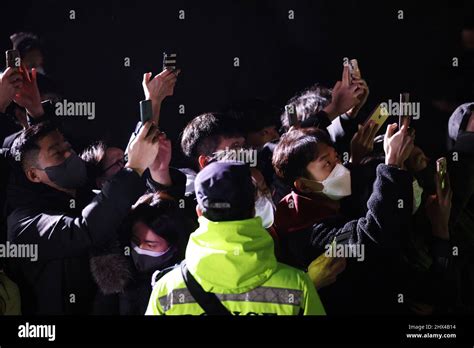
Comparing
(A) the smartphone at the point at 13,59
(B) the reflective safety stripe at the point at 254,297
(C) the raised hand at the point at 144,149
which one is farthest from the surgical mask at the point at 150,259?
(A) the smartphone at the point at 13,59

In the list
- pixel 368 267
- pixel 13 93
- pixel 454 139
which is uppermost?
pixel 13 93

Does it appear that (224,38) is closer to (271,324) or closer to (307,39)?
(307,39)

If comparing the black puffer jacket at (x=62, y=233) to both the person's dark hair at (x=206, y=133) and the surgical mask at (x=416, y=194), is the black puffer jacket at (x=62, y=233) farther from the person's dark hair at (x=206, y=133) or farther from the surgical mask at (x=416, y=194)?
the surgical mask at (x=416, y=194)

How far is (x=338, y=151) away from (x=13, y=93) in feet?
5.93

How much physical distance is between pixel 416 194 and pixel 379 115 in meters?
0.48

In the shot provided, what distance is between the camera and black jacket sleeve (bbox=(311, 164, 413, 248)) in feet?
15.7

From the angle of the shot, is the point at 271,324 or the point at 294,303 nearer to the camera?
the point at 294,303

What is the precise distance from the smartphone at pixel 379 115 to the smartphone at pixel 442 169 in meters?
0.38

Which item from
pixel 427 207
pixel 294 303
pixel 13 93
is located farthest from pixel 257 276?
pixel 13 93

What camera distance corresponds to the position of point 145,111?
16.2ft

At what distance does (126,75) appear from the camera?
16.4 feet

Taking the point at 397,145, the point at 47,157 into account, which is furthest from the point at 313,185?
the point at 47,157

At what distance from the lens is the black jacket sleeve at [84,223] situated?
4781mm

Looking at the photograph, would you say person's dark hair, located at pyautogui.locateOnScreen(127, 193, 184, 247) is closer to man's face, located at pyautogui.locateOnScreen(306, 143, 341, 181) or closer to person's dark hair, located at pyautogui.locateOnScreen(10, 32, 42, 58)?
man's face, located at pyautogui.locateOnScreen(306, 143, 341, 181)
